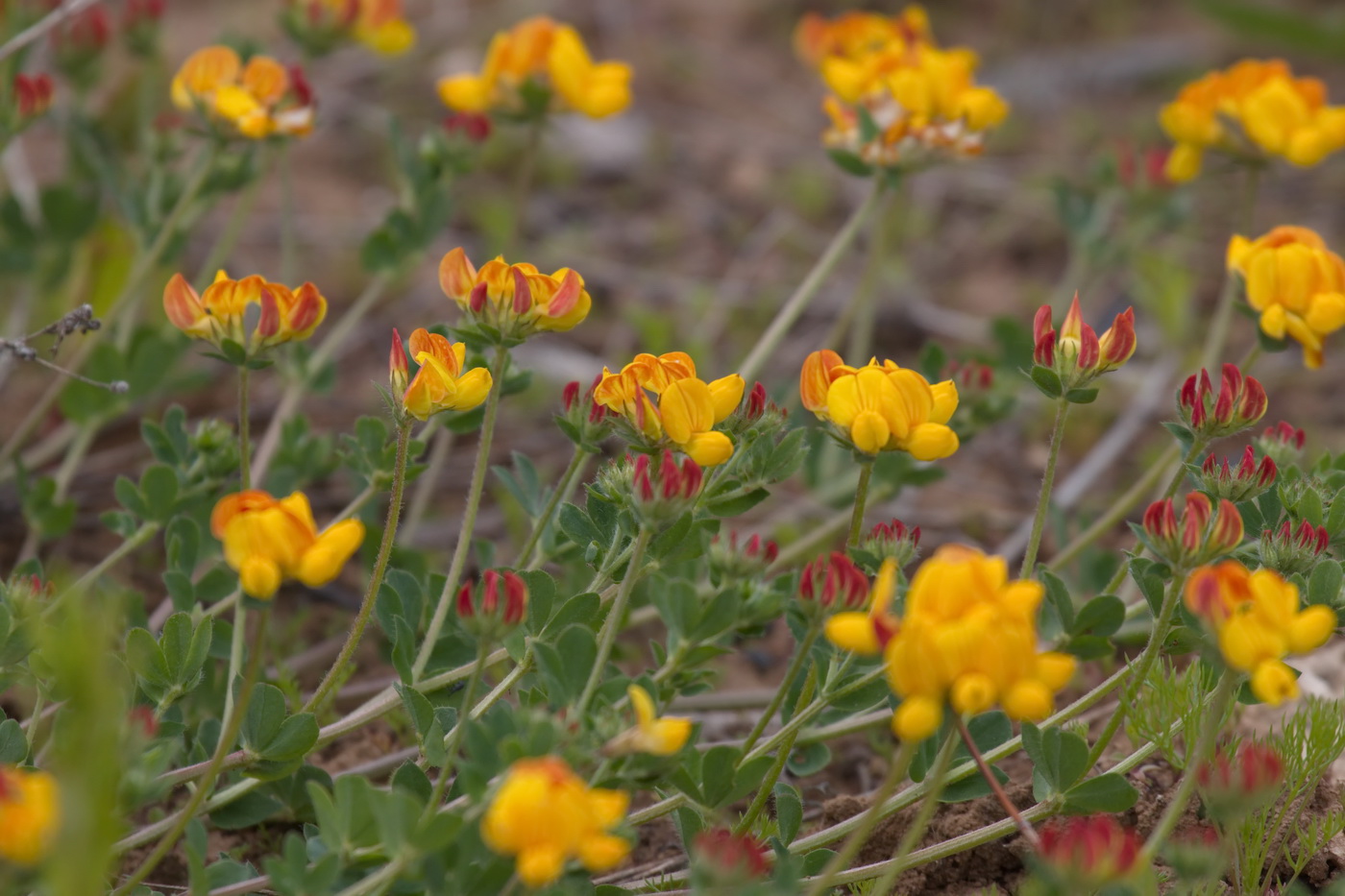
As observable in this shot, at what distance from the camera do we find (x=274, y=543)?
148cm

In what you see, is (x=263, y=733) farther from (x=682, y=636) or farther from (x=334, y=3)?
(x=334, y=3)

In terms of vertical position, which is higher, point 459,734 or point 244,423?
point 244,423

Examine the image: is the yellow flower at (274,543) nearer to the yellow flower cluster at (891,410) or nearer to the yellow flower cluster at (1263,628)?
the yellow flower cluster at (891,410)


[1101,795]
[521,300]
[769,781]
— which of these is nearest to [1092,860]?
[1101,795]

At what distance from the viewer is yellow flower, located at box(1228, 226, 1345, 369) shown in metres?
2.21

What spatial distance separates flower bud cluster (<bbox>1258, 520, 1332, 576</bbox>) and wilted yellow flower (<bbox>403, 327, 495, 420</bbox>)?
1.21 m

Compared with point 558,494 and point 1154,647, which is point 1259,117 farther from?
point 558,494

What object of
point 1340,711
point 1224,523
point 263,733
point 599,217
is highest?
point 1224,523

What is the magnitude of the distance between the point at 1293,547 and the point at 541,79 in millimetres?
1988

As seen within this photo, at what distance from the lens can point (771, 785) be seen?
1906mm

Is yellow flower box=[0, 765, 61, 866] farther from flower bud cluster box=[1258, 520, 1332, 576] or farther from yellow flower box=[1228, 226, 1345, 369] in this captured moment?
yellow flower box=[1228, 226, 1345, 369]

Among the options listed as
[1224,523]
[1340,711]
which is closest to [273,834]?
[1224,523]

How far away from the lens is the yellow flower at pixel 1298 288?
86.9 inches

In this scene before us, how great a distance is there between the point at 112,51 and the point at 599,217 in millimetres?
2310
